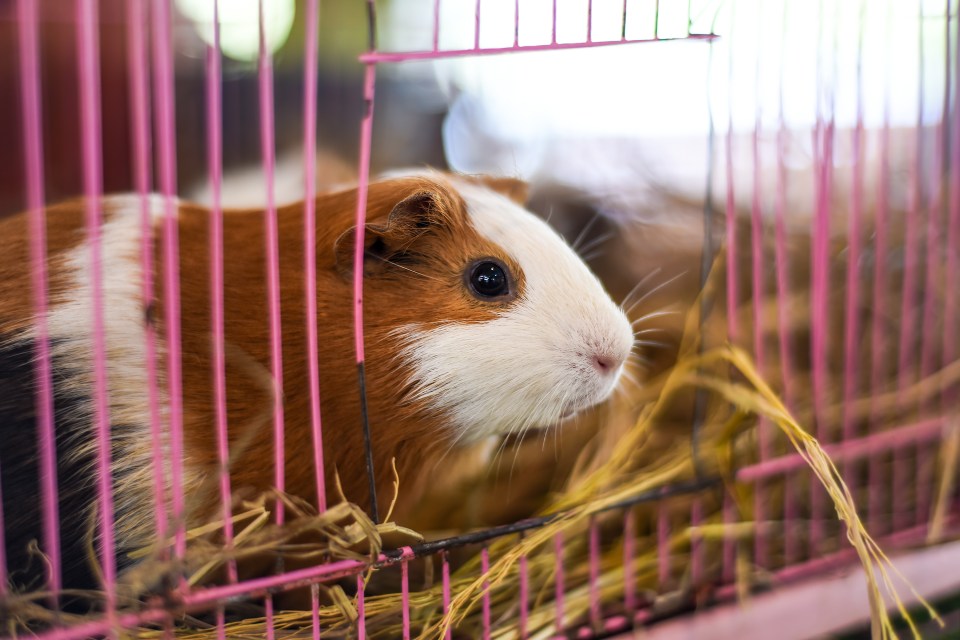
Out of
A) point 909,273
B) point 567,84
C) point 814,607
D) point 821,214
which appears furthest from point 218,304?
point 909,273

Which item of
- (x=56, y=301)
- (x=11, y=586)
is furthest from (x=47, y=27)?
(x=11, y=586)

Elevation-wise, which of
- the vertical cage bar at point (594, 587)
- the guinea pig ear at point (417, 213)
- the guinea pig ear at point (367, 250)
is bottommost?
the vertical cage bar at point (594, 587)

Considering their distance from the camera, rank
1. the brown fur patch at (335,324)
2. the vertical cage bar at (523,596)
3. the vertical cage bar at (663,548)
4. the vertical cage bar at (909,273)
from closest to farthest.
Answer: the brown fur patch at (335,324) < the vertical cage bar at (523,596) < the vertical cage bar at (663,548) < the vertical cage bar at (909,273)

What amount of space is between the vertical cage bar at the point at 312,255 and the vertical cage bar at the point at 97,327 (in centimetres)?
14

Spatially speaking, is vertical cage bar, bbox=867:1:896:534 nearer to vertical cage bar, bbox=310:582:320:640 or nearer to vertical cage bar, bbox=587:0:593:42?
vertical cage bar, bbox=587:0:593:42

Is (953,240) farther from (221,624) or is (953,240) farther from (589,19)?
(221,624)

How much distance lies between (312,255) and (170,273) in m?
0.11

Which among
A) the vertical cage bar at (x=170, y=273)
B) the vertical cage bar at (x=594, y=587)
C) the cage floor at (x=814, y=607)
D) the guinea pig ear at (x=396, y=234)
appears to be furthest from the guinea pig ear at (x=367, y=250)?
the cage floor at (x=814, y=607)

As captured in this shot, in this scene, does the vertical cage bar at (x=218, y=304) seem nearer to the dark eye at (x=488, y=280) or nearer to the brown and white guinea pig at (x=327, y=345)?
the brown and white guinea pig at (x=327, y=345)

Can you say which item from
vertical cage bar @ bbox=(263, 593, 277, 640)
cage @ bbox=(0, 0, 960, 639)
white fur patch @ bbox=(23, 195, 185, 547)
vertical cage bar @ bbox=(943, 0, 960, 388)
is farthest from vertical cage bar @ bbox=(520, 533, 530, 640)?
vertical cage bar @ bbox=(943, 0, 960, 388)

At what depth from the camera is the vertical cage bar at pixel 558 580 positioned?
2.35 ft

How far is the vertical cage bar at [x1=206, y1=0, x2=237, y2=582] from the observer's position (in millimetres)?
509

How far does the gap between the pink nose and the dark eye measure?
0.33 feet

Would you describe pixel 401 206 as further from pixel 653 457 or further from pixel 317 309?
pixel 653 457
